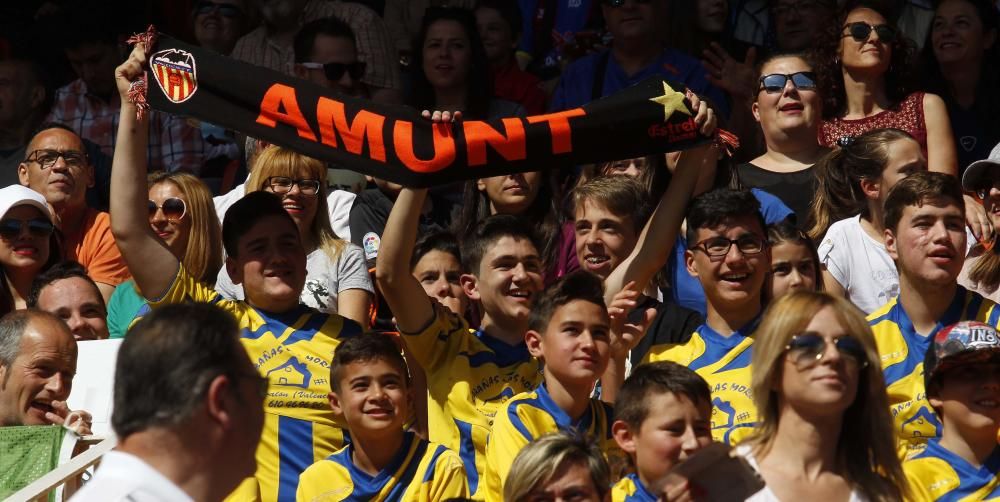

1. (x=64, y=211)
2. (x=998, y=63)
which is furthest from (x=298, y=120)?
(x=998, y=63)

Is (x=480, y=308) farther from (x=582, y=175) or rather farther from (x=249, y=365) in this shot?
(x=249, y=365)

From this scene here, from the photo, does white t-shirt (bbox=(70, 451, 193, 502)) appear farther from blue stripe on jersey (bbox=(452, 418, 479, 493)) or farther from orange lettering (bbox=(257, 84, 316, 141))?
orange lettering (bbox=(257, 84, 316, 141))

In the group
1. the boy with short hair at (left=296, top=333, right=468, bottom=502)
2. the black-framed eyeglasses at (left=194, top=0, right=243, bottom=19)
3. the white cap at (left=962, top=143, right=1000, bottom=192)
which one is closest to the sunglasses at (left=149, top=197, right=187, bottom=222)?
the boy with short hair at (left=296, top=333, right=468, bottom=502)

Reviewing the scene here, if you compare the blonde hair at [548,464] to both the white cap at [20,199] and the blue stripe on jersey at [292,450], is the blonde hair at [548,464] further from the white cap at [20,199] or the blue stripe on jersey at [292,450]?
the white cap at [20,199]

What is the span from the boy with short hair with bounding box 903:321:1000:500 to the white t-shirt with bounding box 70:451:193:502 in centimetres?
264

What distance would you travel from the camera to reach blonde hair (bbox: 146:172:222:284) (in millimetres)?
7559

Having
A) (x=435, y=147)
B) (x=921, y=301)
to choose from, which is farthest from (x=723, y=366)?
(x=435, y=147)

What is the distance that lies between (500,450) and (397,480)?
1.47 ft

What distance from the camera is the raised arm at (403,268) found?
624cm

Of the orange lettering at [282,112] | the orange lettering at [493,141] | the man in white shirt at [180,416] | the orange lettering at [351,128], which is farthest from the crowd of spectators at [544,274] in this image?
the orange lettering at [282,112]

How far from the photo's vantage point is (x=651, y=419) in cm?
550

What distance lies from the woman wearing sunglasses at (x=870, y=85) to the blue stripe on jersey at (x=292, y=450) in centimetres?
323

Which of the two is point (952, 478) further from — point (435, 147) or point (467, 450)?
point (435, 147)

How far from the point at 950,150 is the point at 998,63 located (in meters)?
1.26
